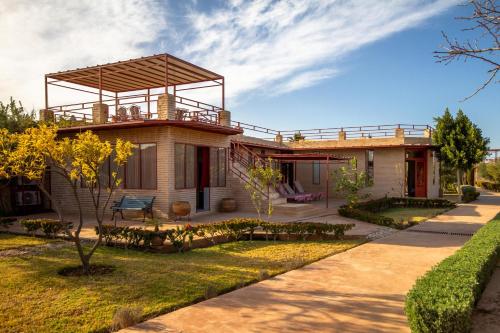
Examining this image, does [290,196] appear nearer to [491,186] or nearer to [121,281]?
[121,281]

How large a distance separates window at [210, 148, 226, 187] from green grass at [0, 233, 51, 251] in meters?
8.12

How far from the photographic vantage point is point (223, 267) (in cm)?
830

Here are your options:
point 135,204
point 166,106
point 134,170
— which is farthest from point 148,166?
point 166,106

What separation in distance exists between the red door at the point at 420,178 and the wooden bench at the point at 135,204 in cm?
1969

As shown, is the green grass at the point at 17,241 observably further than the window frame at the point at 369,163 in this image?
No

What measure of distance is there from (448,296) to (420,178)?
81.6 feet

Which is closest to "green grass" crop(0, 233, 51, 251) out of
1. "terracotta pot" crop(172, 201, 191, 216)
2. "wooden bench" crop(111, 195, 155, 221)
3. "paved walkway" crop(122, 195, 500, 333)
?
"wooden bench" crop(111, 195, 155, 221)

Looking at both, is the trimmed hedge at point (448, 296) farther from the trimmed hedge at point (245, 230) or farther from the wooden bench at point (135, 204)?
the wooden bench at point (135, 204)

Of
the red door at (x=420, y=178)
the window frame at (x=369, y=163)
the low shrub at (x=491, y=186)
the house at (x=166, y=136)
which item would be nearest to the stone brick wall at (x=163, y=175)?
the house at (x=166, y=136)

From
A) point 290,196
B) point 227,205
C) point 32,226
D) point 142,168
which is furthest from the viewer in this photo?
point 290,196

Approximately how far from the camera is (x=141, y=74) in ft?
58.3

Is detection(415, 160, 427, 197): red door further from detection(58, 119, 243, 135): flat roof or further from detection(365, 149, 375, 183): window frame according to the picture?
detection(58, 119, 243, 135): flat roof

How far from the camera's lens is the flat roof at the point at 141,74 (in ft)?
51.3

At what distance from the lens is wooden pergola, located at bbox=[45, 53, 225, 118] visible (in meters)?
15.7
